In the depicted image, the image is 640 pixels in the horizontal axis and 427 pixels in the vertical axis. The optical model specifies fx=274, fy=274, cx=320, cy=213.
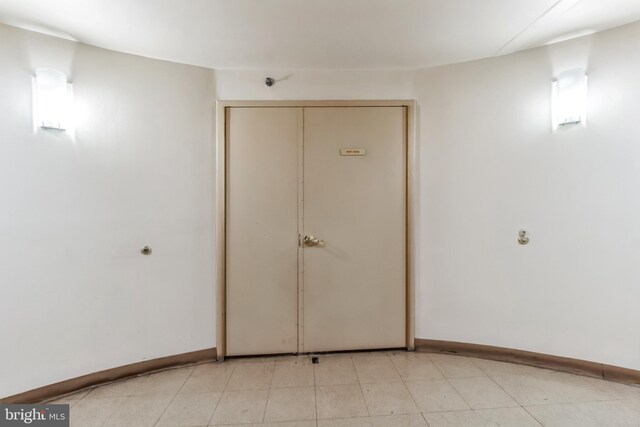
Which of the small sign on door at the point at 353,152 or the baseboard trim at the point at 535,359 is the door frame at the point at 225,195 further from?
the small sign on door at the point at 353,152

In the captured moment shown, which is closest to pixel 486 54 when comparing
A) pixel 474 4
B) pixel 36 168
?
pixel 474 4

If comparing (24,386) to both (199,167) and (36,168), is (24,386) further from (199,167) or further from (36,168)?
(199,167)

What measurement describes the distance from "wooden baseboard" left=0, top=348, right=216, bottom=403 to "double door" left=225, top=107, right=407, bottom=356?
0.28 metres

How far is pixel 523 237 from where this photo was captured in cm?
201

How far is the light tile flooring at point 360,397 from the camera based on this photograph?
1.52 meters

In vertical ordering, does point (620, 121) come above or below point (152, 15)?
below

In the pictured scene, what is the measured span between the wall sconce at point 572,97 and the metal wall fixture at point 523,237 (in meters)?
0.78

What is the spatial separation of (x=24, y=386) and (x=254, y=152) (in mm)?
2022

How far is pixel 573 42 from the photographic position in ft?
6.07

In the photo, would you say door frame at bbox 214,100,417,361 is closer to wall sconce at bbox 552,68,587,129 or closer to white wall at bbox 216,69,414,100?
white wall at bbox 216,69,414,100

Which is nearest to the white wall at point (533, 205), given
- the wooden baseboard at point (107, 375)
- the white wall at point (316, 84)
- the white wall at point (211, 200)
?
the white wall at point (211, 200)

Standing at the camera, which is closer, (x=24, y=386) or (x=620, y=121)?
(x=24, y=386)

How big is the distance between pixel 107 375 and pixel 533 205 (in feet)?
10.5

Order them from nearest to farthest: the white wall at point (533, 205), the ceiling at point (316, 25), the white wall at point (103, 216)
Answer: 1. the ceiling at point (316, 25)
2. the white wall at point (103, 216)
3. the white wall at point (533, 205)
